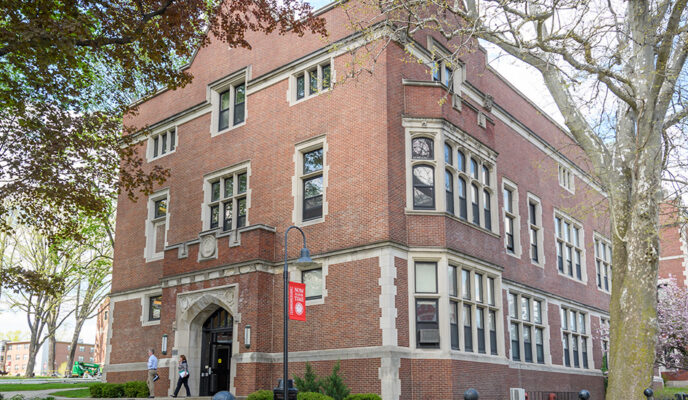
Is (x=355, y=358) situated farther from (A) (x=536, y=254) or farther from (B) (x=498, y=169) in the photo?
(A) (x=536, y=254)

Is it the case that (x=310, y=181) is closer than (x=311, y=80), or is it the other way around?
(x=310, y=181)

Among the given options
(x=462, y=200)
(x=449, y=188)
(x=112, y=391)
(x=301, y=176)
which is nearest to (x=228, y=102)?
(x=301, y=176)

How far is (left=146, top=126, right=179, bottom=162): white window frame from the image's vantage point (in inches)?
1048

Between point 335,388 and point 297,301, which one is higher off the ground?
point 297,301

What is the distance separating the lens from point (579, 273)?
31688 millimetres

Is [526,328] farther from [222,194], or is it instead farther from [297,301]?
[222,194]

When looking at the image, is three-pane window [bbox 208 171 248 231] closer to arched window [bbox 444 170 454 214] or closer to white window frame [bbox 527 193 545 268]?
arched window [bbox 444 170 454 214]

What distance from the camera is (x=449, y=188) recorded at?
66.9 ft

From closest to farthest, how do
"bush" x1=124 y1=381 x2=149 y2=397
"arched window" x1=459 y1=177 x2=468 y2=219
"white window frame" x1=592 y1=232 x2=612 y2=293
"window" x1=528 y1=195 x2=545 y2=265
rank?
"arched window" x1=459 y1=177 x2=468 y2=219, "bush" x1=124 y1=381 x2=149 y2=397, "window" x1=528 y1=195 x2=545 y2=265, "white window frame" x1=592 y1=232 x2=612 y2=293

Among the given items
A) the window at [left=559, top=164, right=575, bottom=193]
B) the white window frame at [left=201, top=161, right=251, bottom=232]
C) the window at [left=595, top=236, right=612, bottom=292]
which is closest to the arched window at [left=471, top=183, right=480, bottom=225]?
the white window frame at [left=201, top=161, right=251, bottom=232]

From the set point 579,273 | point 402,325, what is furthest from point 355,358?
point 579,273

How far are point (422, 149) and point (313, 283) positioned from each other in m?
5.32

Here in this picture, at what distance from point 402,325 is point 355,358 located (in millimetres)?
1587

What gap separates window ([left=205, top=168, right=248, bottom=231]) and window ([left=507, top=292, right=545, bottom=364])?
1030 centimetres
